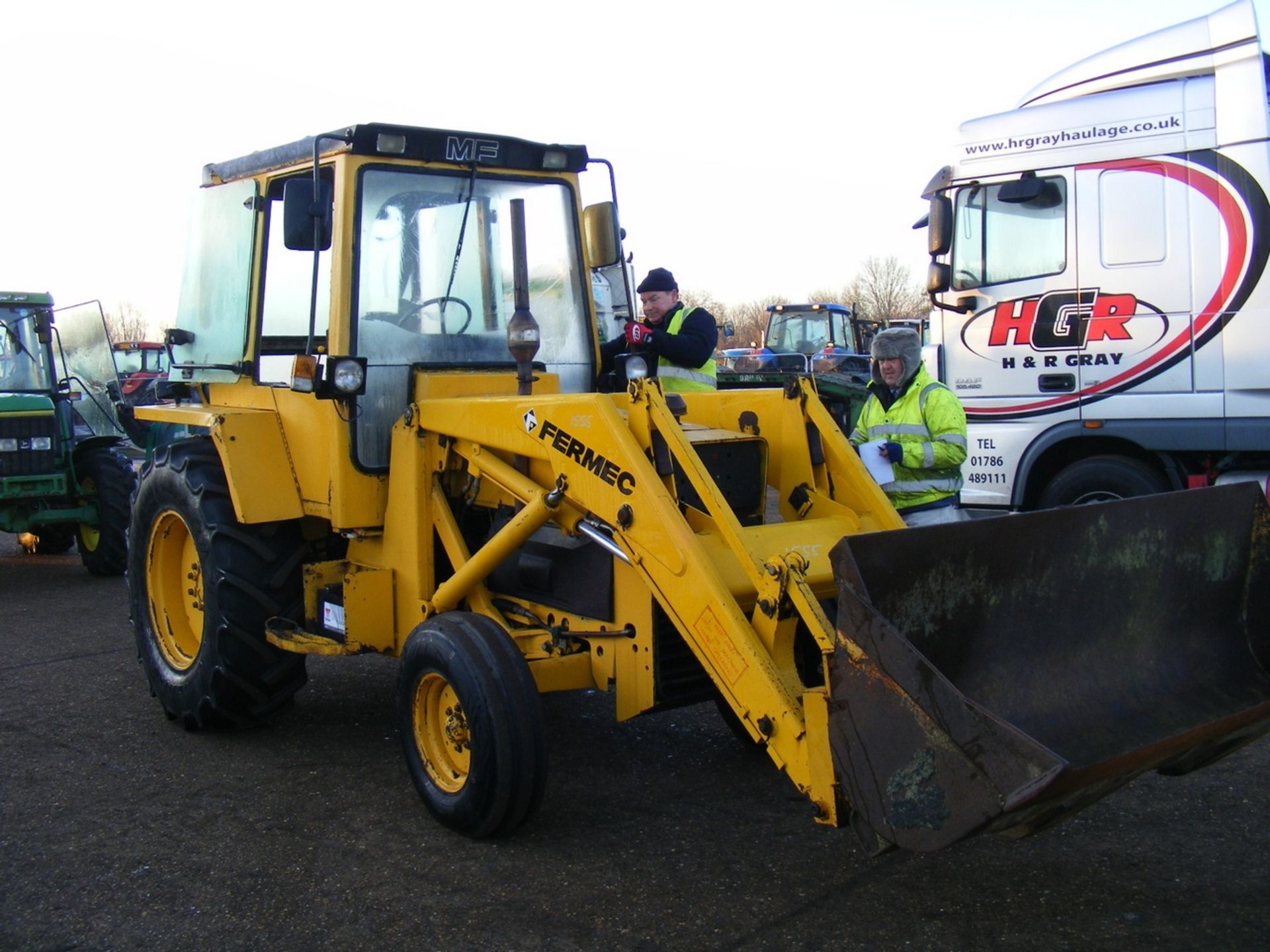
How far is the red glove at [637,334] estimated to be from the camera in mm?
5426

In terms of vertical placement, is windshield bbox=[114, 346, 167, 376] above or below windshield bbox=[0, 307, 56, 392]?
above

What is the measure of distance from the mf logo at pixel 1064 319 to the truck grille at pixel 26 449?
713 centimetres

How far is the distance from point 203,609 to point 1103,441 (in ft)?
18.1

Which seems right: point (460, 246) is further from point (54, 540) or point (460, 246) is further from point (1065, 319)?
point (54, 540)

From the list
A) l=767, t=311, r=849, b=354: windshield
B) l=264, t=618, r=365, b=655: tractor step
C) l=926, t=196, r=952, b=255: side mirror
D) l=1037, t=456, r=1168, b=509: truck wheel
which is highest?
l=767, t=311, r=849, b=354: windshield

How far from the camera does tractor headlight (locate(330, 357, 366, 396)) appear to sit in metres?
4.53

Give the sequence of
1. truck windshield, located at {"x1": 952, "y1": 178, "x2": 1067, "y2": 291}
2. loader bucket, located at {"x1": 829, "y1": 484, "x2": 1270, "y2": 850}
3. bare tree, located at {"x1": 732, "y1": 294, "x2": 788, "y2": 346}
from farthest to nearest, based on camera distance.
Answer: bare tree, located at {"x1": 732, "y1": 294, "x2": 788, "y2": 346} < truck windshield, located at {"x1": 952, "y1": 178, "x2": 1067, "y2": 291} < loader bucket, located at {"x1": 829, "y1": 484, "x2": 1270, "y2": 850}

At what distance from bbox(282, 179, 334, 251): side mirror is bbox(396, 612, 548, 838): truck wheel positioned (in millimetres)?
1513

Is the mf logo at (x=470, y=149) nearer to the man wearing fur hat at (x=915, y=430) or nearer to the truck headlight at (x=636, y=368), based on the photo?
the truck headlight at (x=636, y=368)

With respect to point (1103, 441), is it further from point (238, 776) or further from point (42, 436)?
point (42, 436)

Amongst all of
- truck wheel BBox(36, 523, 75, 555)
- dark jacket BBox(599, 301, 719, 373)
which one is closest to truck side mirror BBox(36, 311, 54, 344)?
truck wheel BBox(36, 523, 75, 555)

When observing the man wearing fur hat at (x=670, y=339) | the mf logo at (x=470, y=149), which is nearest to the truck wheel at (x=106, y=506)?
the man wearing fur hat at (x=670, y=339)

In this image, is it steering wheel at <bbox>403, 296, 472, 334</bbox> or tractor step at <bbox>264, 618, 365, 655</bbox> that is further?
steering wheel at <bbox>403, 296, 472, 334</bbox>

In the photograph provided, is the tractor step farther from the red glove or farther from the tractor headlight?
the red glove
